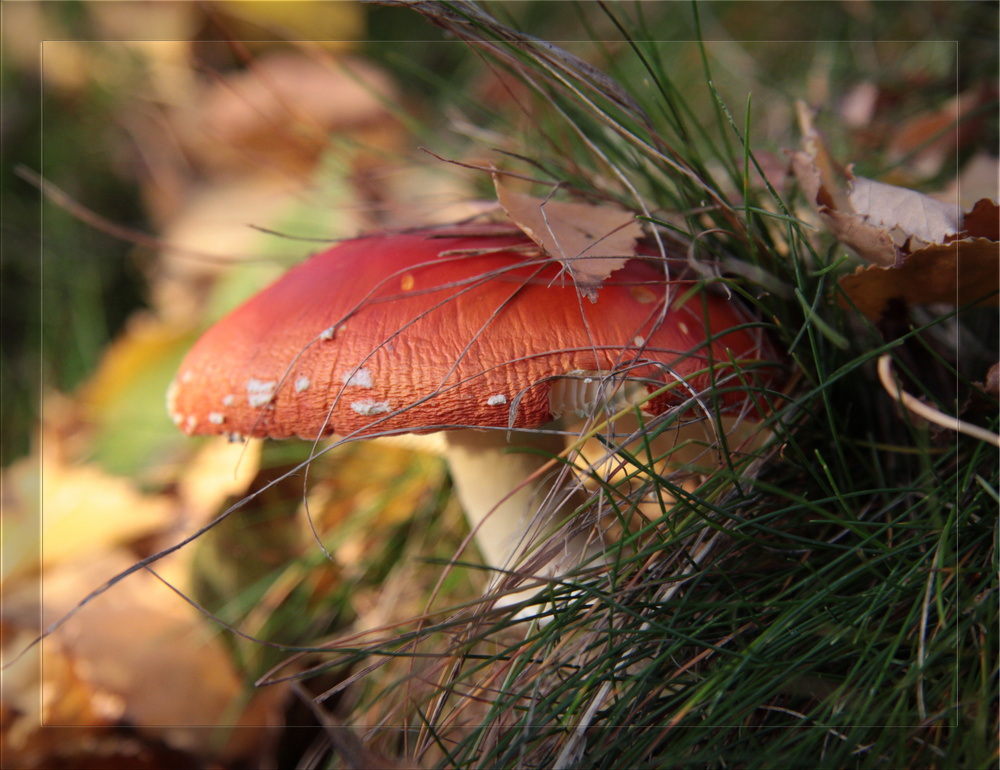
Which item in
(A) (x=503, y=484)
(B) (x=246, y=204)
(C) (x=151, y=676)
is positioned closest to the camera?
(A) (x=503, y=484)

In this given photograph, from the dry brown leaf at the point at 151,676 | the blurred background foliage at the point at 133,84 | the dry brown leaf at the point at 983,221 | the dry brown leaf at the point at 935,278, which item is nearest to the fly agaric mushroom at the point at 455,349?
the dry brown leaf at the point at 935,278

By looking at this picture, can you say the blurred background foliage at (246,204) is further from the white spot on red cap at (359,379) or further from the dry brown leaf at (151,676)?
the white spot on red cap at (359,379)

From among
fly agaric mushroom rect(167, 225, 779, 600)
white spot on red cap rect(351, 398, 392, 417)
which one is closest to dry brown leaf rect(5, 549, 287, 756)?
fly agaric mushroom rect(167, 225, 779, 600)

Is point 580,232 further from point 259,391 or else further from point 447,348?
point 259,391

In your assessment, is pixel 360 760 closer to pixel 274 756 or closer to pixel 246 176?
pixel 274 756

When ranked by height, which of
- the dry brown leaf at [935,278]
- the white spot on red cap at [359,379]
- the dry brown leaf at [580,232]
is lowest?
the dry brown leaf at [935,278]

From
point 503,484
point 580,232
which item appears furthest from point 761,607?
point 580,232
